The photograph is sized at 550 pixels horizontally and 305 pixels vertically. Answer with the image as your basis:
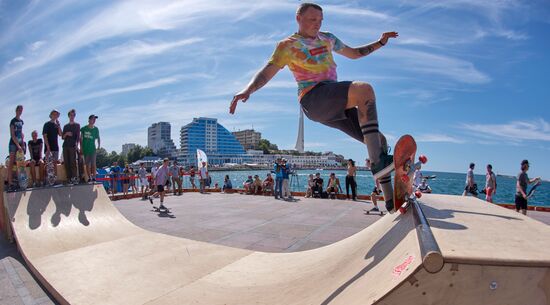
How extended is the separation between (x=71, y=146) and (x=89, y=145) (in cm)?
54

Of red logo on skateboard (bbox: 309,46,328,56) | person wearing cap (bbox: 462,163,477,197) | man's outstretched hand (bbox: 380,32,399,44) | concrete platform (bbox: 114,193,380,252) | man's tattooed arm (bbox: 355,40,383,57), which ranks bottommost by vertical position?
concrete platform (bbox: 114,193,380,252)

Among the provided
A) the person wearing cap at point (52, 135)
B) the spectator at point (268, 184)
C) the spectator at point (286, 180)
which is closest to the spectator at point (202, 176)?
the spectator at point (268, 184)

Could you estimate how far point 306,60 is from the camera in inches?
117

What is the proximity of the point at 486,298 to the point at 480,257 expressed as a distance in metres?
0.21

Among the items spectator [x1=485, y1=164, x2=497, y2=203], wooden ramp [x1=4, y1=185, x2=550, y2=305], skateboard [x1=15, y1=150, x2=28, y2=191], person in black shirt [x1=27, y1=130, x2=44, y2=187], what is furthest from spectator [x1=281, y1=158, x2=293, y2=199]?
skateboard [x1=15, y1=150, x2=28, y2=191]

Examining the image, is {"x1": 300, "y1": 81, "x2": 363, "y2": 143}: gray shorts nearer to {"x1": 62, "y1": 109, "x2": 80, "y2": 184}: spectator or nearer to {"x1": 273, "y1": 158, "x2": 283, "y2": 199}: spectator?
{"x1": 62, "y1": 109, "x2": 80, "y2": 184}: spectator

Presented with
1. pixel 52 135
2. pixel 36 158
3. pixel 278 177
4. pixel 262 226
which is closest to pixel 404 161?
pixel 262 226

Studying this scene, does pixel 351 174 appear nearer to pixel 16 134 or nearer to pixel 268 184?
pixel 268 184

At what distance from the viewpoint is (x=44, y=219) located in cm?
528

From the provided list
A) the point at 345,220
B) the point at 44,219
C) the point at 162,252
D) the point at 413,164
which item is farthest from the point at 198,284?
the point at 345,220

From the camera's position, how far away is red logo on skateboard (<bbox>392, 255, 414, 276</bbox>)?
4.96ft

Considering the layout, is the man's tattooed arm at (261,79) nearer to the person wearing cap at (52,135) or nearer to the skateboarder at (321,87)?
the skateboarder at (321,87)

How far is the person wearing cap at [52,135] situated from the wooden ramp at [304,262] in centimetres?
188

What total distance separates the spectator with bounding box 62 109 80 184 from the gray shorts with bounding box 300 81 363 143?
714cm
